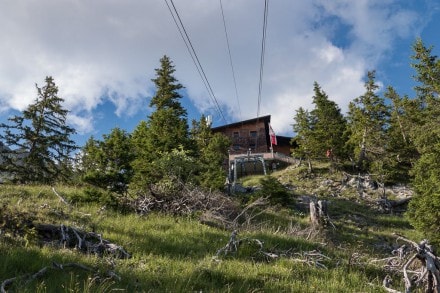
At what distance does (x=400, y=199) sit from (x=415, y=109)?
33.3 feet

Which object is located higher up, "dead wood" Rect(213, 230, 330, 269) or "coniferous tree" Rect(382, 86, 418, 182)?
"coniferous tree" Rect(382, 86, 418, 182)

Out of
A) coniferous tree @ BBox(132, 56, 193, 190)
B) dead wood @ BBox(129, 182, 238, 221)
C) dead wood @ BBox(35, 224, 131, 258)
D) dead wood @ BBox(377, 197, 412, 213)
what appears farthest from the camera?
dead wood @ BBox(377, 197, 412, 213)

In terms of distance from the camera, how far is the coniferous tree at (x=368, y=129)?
118ft

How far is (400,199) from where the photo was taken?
28969mm

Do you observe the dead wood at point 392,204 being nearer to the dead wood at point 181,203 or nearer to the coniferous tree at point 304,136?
the coniferous tree at point 304,136

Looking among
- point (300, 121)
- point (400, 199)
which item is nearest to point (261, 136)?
point (300, 121)

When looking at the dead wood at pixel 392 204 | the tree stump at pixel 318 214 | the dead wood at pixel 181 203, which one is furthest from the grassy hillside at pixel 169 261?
the dead wood at pixel 392 204

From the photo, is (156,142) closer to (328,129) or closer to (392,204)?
(392,204)

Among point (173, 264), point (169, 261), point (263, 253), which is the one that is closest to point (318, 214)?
point (263, 253)

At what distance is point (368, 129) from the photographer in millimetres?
37062

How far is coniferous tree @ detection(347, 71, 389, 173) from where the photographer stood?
118 feet

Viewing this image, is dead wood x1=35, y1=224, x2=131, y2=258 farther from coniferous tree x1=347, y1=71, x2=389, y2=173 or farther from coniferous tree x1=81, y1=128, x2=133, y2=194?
coniferous tree x1=347, y1=71, x2=389, y2=173

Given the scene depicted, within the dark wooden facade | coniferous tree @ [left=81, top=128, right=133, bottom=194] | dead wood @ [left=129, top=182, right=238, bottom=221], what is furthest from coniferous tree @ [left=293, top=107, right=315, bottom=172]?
dead wood @ [left=129, top=182, right=238, bottom=221]

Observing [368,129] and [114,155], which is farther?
[368,129]
